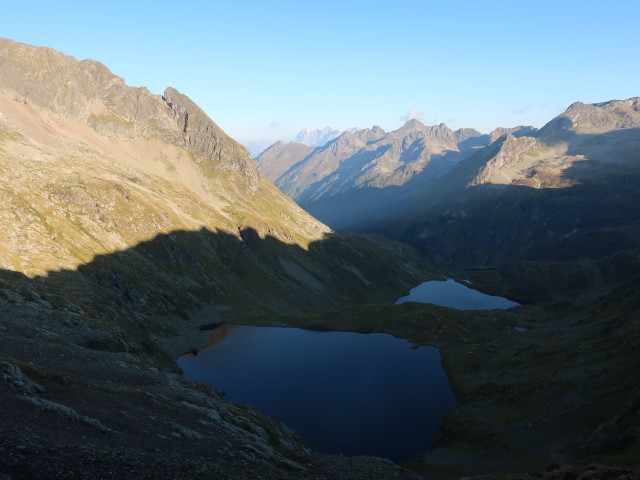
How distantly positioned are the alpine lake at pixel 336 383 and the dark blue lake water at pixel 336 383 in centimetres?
20

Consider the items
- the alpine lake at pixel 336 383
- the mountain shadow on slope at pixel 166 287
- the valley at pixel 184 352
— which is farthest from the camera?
the mountain shadow on slope at pixel 166 287

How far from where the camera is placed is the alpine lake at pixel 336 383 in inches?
2958

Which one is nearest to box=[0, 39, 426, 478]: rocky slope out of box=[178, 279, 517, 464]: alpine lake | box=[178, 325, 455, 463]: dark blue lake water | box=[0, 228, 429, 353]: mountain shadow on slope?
box=[0, 228, 429, 353]: mountain shadow on slope

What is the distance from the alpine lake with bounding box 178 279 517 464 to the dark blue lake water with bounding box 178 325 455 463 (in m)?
0.20

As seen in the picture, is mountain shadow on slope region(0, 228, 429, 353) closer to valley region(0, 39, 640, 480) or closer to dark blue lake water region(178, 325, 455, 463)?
valley region(0, 39, 640, 480)

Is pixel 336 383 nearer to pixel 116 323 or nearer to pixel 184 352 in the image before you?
pixel 184 352

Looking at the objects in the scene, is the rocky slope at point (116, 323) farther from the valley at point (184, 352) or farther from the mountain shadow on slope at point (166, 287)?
the mountain shadow on slope at point (166, 287)

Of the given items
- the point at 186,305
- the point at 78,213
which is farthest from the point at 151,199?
the point at 186,305

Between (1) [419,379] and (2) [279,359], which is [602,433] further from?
(2) [279,359]

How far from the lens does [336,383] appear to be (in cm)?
9638

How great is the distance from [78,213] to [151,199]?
129 ft

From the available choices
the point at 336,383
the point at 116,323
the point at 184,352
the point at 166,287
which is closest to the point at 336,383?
the point at 336,383

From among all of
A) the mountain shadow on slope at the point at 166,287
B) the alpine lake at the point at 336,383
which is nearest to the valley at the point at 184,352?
the mountain shadow on slope at the point at 166,287

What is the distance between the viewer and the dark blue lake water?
75.2 metres
